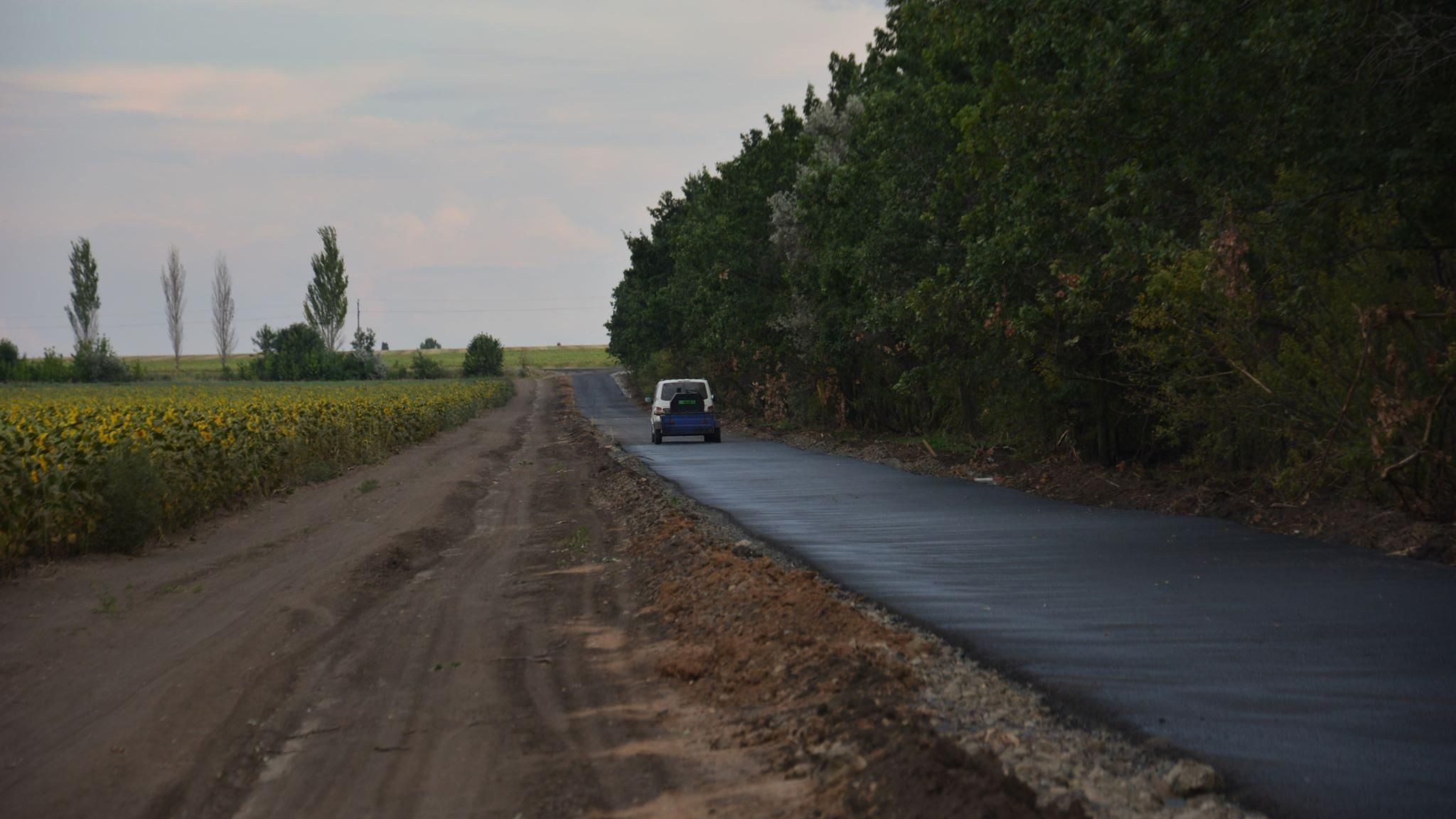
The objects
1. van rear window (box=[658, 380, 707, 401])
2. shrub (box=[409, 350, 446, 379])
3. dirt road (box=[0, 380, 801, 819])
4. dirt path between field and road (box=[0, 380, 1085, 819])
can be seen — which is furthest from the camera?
shrub (box=[409, 350, 446, 379])

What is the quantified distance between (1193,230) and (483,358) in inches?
5070

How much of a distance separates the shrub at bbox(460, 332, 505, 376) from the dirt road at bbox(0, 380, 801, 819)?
126 meters

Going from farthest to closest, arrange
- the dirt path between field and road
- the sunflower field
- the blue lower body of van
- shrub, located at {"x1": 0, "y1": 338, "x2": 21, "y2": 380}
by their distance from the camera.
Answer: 1. shrub, located at {"x1": 0, "y1": 338, "x2": 21, "y2": 380}
2. the blue lower body of van
3. the sunflower field
4. the dirt path between field and road

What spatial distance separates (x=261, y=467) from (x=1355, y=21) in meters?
18.6

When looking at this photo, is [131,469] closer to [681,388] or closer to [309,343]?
[681,388]

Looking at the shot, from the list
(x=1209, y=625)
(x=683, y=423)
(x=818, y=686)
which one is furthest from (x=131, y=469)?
(x=683, y=423)

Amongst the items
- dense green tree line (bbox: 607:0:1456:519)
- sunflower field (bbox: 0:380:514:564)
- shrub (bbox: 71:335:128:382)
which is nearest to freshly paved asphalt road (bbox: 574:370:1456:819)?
dense green tree line (bbox: 607:0:1456:519)

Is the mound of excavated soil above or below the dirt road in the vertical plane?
above

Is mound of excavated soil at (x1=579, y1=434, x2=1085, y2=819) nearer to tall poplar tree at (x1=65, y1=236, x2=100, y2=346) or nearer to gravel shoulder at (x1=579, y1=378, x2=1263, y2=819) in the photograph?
gravel shoulder at (x1=579, y1=378, x2=1263, y2=819)

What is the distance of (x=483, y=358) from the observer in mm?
141625

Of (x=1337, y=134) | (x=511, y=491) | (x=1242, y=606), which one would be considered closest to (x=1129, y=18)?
(x=1337, y=134)

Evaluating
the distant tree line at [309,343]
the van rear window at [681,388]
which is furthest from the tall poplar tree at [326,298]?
the van rear window at [681,388]

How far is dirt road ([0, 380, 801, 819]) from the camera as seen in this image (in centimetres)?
625

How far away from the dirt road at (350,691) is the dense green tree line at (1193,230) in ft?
25.0
